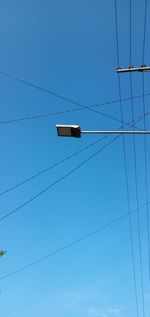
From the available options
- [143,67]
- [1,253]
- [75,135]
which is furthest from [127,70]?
[1,253]

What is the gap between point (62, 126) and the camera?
33.5ft


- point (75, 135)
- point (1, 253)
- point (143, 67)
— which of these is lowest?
point (1, 253)

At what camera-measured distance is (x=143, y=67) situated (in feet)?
42.9

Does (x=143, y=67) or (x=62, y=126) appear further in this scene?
(x=143, y=67)

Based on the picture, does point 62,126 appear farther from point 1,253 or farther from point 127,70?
point 1,253

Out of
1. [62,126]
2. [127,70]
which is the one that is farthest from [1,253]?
[62,126]

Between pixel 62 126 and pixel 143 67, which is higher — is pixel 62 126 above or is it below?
below

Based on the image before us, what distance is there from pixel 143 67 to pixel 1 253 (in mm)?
11521

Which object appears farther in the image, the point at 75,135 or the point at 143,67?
the point at 143,67

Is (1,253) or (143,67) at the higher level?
(143,67)

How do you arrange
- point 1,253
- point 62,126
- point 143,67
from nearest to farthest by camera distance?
point 62,126, point 143,67, point 1,253

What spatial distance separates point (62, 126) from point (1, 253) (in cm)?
1238

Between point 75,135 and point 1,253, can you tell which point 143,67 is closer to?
point 75,135

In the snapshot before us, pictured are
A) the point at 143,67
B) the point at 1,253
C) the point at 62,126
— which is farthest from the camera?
the point at 1,253
